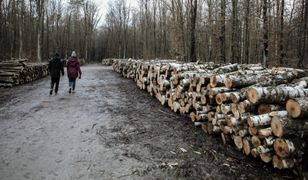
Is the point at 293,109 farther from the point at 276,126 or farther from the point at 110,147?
the point at 110,147

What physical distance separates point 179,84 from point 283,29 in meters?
14.9

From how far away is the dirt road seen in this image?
4789 millimetres

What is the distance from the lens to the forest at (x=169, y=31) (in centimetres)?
2095

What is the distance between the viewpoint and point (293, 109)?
15.6 ft

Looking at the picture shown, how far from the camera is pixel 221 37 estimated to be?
61.9 ft

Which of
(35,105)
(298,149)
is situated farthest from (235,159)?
(35,105)

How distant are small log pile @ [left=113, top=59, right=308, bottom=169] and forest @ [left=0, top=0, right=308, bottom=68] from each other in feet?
35.6

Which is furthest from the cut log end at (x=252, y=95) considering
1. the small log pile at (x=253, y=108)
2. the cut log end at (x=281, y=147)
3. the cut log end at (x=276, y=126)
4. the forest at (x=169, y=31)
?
the forest at (x=169, y=31)

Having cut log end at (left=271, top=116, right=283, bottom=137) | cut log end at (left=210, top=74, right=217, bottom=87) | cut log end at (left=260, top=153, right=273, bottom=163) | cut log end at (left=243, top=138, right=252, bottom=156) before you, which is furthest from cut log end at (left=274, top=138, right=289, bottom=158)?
cut log end at (left=210, top=74, right=217, bottom=87)

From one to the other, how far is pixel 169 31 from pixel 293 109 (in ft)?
113

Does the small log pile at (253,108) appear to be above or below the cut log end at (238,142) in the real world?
above

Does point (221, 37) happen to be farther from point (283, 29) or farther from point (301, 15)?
point (301, 15)

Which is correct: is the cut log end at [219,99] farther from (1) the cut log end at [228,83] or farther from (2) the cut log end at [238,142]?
(2) the cut log end at [238,142]

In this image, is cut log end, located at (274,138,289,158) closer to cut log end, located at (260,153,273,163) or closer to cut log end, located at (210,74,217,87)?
cut log end, located at (260,153,273,163)
